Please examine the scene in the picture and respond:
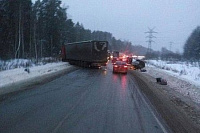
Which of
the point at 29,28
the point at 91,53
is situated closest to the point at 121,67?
the point at 91,53

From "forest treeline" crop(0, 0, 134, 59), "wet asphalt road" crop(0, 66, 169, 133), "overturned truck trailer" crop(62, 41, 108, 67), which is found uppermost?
"forest treeline" crop(0, 0, 134, 59)

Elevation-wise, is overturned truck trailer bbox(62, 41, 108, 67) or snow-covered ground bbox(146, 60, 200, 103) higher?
overturned truck trailer bbox(62, 41, 108, 67)

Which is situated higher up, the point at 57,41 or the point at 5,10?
the point at 5,10

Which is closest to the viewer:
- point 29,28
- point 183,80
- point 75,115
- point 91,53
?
point 75,115

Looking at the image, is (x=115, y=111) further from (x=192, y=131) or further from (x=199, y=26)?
(x=199, y=26)

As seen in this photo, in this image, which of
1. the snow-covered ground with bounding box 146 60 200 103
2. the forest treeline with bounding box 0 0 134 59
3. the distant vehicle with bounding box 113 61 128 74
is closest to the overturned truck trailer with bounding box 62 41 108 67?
the snow-covered ground with bounding box 146 60 200 103

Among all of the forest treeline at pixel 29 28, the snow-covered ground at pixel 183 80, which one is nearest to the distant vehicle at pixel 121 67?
the snow-covered ground at pixel 183 80

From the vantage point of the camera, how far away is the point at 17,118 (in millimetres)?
10852

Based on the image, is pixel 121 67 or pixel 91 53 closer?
pixel 121 67

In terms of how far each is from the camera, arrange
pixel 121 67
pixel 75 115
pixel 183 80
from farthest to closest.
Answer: pixel 121 67 → pixel 183 80 → pixel 75 115

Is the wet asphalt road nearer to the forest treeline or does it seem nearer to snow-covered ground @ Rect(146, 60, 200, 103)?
snow-covered ground @ Rect(146, 60, 200, 103)

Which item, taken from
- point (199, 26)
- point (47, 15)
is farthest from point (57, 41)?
point (199, 26)

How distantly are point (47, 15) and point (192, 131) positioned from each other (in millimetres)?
74412

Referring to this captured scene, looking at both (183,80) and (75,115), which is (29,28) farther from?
(75,115)
